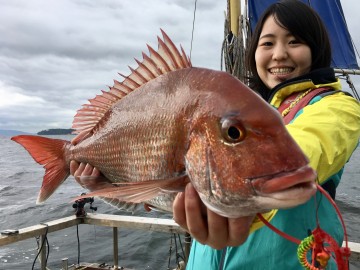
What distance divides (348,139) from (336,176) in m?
0.29

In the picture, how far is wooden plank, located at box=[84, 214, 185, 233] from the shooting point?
15.3 ft

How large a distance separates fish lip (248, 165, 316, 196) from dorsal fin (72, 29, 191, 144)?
802mm

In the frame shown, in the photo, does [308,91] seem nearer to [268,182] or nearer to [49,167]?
[268,182]

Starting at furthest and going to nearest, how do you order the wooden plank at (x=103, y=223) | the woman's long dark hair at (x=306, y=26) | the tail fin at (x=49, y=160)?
the wooden plank at (x=103, y=223)
the tail fin at (x=49, y=160)
the woman's long dark hair at (x=306, y=26)

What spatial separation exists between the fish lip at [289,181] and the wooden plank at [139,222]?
11.8 feet

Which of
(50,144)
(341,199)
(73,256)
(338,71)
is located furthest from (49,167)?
(341,199)

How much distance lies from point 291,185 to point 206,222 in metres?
0.51

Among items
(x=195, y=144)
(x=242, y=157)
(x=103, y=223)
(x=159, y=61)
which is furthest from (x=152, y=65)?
(x=103, y=223)

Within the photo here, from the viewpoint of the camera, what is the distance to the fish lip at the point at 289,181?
3.36ft

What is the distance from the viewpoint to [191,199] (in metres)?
1.33

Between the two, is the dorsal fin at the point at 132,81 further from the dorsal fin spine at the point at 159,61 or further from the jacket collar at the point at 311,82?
the jacket collar at the point at 311,82

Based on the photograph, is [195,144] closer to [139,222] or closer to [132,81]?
[132,81]

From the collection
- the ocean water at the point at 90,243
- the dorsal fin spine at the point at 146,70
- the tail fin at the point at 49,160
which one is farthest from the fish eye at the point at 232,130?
the ocean water at the point at 90,243

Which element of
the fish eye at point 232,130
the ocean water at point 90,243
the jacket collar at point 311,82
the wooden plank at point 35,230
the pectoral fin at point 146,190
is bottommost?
the ocean water at point 90,243
